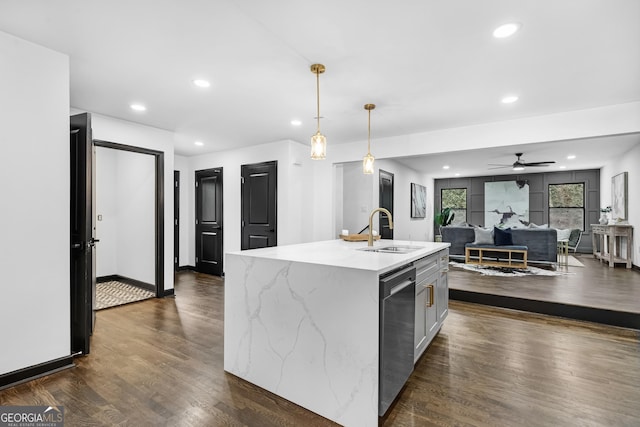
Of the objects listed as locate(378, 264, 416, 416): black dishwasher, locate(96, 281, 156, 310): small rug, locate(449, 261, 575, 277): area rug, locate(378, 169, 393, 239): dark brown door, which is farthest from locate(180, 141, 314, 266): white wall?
locate(378, 264, 416, 416): black dishwasher

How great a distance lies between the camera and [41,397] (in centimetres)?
213

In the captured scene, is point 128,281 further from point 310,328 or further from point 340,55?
point 340,55

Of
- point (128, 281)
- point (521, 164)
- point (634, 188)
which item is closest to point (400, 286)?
point (128, 281)

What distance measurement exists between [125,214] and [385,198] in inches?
202

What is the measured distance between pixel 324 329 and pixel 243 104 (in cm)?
278

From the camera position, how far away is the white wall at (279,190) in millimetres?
5293

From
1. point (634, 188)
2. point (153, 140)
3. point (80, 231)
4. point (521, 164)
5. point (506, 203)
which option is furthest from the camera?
point (506, 203)

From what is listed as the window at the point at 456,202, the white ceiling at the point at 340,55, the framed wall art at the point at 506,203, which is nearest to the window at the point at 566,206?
the framed wall art at the point at 506,203

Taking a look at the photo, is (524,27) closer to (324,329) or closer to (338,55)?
(338,55)

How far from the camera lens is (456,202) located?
11.4 m

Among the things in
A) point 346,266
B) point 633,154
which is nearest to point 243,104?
point 346,266

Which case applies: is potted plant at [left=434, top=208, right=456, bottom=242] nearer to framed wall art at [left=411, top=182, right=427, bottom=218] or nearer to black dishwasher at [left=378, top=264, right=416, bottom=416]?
framed wall art at [left=411, top=182, right=427, bottom=218]

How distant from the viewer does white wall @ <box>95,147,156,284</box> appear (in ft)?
16.5

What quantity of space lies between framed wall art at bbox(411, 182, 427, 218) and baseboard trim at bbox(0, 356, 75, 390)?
8.22 metres
